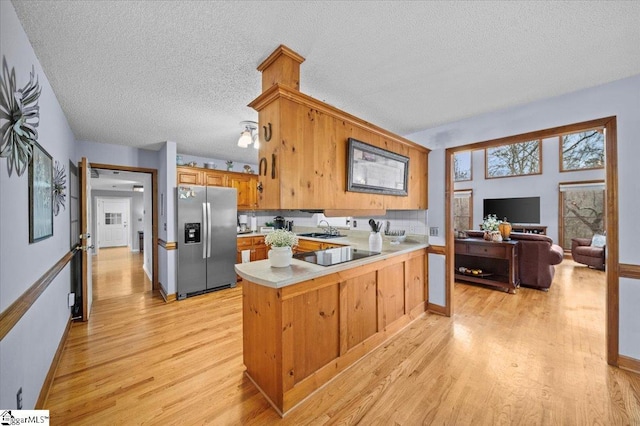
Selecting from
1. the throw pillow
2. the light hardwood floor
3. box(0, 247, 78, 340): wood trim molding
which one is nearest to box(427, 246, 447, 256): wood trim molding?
the light hardwood floor

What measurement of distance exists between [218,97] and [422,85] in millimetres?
1838

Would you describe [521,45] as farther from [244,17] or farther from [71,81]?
[71,81]

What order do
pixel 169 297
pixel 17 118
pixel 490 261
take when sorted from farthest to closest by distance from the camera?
1. pixel 490 261
2. pixel 169 297
3. pixel 17 118

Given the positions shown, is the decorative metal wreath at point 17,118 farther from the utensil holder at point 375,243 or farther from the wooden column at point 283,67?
the utensil holder at point 375,243

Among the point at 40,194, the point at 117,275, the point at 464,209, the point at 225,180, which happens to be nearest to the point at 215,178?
the point at 225,180

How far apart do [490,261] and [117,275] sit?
7392 mm

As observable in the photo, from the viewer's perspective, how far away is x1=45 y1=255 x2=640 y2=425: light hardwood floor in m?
1.63

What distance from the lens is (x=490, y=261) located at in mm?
4453

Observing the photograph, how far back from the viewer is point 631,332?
2.05 metres

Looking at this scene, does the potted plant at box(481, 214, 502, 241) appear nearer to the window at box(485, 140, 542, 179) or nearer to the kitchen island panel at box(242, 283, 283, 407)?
the window at box(485, 140, 542, 179)

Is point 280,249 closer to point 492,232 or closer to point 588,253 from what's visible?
point 492,232

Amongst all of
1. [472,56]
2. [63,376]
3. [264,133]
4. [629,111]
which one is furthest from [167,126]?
[629,111]

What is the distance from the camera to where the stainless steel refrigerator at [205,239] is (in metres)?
3.85

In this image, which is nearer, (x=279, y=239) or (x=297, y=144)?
(x=297, y=144)
